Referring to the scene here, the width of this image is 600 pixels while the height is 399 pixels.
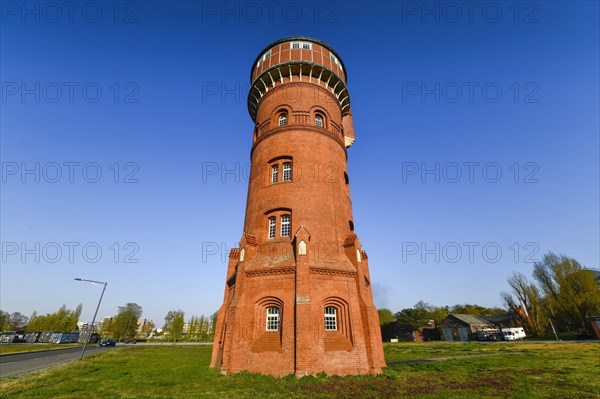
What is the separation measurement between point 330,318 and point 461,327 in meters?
62.0

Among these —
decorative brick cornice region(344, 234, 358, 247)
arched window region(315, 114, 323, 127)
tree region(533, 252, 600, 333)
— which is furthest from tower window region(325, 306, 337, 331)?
tree region(533, 252, 600, 333)

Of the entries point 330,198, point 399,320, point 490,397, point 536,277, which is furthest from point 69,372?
point 536,277

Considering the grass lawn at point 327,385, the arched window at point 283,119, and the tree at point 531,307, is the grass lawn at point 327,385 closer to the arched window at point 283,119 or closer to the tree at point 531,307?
the arched window at point 283,119

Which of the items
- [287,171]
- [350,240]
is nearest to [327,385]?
[350,240]

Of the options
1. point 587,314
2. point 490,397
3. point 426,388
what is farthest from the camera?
point 587,314

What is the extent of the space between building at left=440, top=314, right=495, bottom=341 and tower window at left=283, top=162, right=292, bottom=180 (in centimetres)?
6106

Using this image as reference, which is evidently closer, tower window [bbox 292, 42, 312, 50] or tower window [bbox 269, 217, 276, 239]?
tower window [bbox 269, 217, 276, 239]

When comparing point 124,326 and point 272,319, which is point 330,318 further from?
point 124,326

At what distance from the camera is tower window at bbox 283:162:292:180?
17.9m

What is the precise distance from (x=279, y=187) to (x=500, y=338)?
194 feet

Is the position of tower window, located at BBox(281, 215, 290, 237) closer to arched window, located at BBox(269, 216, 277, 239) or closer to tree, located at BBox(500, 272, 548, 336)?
arched window, located at BBox(269, 216, 277, 239)

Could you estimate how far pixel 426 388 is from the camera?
10562mm

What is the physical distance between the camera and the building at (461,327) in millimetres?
60250

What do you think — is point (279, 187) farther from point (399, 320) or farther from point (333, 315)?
point (399, 320)
